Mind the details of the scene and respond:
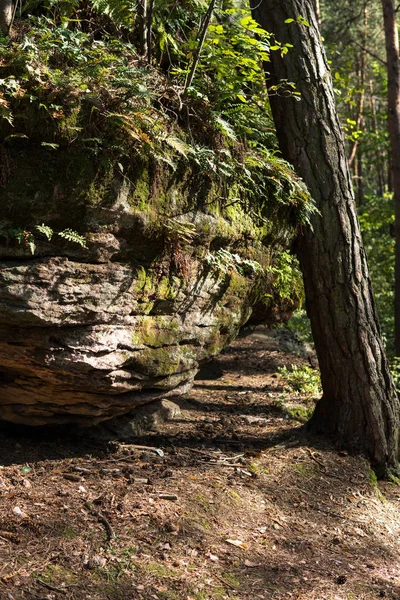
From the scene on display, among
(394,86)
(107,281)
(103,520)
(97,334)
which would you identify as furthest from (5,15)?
(394,86)

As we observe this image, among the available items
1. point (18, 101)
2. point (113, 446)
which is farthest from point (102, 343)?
point (18, 101)

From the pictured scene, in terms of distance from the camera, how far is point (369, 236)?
891 inches

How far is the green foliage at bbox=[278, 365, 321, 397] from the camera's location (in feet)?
28.4

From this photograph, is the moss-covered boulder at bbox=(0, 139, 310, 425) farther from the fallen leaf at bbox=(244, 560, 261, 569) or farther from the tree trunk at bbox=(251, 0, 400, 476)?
the fallen leaf at bbox=(244, 560, 261, 569)

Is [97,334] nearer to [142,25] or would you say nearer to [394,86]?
[142,25]

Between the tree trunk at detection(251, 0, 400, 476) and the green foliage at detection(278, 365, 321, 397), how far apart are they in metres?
1.96

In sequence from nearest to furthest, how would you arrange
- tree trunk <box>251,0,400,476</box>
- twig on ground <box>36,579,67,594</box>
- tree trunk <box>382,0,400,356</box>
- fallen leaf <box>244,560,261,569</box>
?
1. twig on ground <box>36,579,67,594</box>
2. fallen leaf <box>244,560,261,569</box>
3. tree trunk <box>251,0,400,476</box>
4. tree trunk <box>382,0,400,356</box>

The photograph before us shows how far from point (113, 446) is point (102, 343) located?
5.00ft

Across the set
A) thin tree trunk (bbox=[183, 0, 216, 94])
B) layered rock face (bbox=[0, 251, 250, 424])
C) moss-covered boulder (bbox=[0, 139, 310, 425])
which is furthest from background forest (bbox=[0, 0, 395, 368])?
layered rock face (bbox=[0, 251, 250, 424])

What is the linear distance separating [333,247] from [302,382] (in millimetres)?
2966

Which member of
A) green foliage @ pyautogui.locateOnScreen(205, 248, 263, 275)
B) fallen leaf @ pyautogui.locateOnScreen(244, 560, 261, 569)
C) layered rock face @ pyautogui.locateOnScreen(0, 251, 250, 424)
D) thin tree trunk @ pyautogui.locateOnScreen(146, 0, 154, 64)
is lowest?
fallen leaf @ pyautogui.locateOnScreen(244, 560, 261, 569)

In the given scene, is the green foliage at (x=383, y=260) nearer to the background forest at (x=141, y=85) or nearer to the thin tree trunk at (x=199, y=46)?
the background forest at (x=141, y=85)

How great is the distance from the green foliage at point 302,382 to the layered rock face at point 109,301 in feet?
10.1

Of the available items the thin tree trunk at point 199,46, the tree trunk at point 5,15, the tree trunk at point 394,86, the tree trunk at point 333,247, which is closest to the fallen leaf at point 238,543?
the tree trunk at point 333,247
